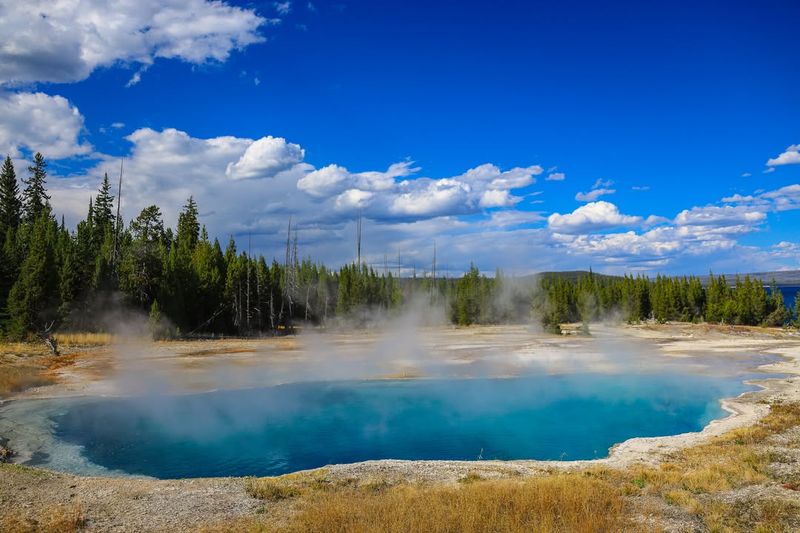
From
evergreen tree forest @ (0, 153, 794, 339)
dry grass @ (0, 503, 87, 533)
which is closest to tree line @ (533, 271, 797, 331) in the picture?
evergreen tree forest @ (0, 153, 794, 339)

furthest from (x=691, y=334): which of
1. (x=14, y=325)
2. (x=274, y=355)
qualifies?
(x=14, y=325)

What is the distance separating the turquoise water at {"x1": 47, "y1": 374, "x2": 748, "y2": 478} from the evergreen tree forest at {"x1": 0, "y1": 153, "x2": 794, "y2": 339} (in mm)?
25179

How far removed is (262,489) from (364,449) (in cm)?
780

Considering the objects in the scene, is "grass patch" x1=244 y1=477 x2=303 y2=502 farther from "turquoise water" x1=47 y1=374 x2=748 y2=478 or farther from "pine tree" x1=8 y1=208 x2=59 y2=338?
"pine tree" x1=8 y1=208 x2=59 y2=338

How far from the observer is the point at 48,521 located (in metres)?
10.7

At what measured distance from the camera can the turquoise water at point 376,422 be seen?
19.2m

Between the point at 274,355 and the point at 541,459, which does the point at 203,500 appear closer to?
the point at 541,459

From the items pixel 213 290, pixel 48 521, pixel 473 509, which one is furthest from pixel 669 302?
pixel 48 521

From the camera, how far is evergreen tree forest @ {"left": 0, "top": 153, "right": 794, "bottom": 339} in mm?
46812

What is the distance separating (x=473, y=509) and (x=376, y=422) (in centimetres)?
1448

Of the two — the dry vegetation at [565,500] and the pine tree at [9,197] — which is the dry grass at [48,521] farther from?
the pine tree at [9,197]

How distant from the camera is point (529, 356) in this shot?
45219 millimetres

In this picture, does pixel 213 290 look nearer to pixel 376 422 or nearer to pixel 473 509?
pixel 376 422

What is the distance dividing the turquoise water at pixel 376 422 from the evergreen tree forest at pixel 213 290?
2518 centimetres
